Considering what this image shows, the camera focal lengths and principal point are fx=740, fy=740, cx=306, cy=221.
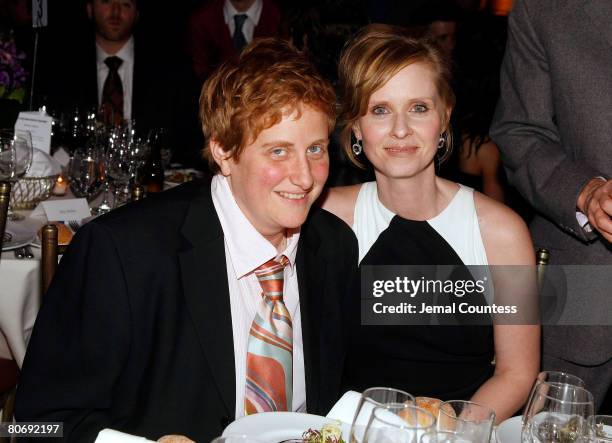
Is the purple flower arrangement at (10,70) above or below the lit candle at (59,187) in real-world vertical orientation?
above

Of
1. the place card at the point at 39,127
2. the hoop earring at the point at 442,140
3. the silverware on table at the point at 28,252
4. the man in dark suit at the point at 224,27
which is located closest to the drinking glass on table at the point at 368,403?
the hoop earring at the point at 442,140

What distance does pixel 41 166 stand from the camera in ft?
11.5

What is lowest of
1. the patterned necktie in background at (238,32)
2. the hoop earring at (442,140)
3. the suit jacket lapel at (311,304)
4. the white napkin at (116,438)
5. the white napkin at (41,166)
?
the white napkin at (116,438)

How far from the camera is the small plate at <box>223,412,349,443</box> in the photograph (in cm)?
139

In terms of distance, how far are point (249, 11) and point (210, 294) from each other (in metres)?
5.53

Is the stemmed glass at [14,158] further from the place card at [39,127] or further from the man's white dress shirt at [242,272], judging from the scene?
the man's white dress shirt at [242,272]

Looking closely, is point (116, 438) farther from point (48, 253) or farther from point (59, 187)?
point (59, 187)

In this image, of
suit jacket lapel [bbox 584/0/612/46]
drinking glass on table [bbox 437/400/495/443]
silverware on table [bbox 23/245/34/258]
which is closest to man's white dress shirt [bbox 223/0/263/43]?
silverware on table [bbox 23/245/34/258]

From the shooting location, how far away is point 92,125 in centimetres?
420

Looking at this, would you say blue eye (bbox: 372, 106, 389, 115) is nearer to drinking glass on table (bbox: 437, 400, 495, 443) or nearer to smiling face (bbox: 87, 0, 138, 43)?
drinking glass on table (bbox: 437, 400, 495, 443)

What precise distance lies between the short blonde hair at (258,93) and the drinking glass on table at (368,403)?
2.39ft

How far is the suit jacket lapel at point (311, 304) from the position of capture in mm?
1920

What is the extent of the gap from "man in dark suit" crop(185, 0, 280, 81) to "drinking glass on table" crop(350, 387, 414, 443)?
19.1 feet

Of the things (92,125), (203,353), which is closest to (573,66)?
(203,353)
